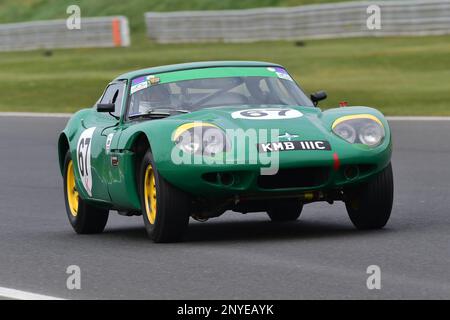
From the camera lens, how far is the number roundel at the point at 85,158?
32.1 ft

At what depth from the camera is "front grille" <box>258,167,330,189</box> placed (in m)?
8.25

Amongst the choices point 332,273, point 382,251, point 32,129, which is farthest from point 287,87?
point 32,129

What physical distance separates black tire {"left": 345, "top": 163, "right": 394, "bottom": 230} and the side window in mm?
2133

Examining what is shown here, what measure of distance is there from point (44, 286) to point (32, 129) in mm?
14505

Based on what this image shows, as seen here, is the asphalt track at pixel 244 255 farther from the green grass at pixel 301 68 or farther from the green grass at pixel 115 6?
the green grass at pixel 115 6

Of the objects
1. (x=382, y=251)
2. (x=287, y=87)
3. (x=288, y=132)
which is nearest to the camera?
(x=382, y=251)

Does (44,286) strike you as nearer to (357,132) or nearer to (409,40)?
(357,132)

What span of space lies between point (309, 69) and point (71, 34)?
34.5 feet

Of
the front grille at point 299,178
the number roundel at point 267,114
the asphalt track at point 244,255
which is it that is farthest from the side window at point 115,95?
the front grille at point 299,178

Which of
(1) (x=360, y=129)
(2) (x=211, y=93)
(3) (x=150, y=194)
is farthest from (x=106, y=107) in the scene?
(1) (x=360, y=129)

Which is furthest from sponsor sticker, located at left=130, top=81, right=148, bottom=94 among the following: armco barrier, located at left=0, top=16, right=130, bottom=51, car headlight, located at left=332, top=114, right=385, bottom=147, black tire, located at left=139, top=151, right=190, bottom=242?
armco barrier, located at left=0, top=16, right=130, bottom=51

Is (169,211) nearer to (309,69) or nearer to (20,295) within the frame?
(20,295)

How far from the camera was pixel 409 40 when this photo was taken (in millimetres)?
30312
